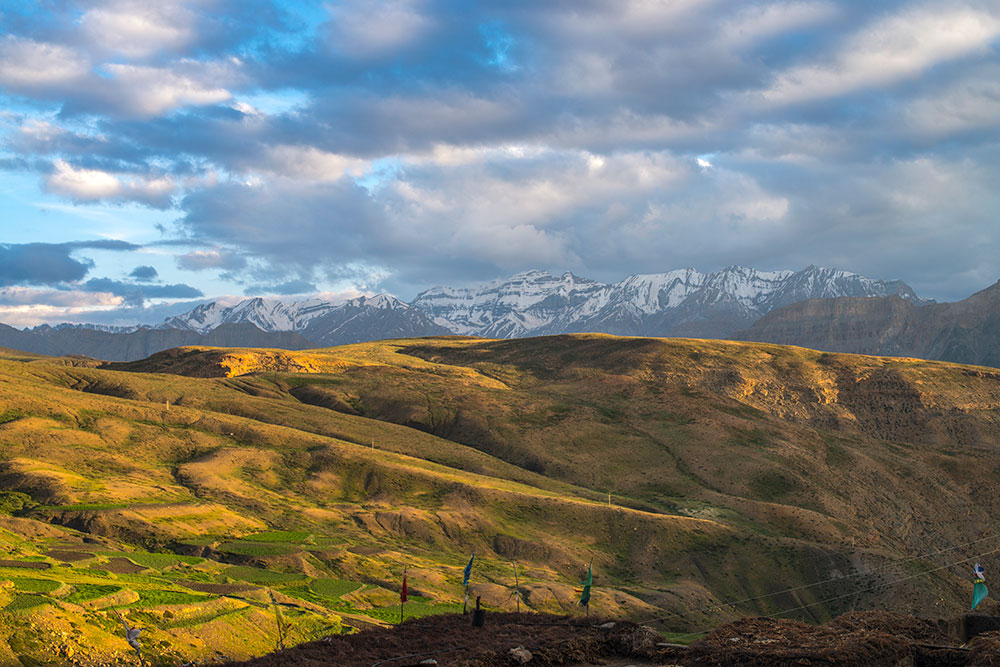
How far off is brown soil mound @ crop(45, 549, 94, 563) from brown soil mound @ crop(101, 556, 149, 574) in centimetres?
153

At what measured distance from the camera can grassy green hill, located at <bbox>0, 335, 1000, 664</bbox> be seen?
45000mm

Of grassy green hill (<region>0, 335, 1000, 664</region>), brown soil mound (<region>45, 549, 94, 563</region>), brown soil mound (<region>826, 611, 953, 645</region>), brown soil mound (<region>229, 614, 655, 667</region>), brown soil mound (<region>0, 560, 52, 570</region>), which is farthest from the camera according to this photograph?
brown soil mound (<region>45, 549, 94, 563</region>)

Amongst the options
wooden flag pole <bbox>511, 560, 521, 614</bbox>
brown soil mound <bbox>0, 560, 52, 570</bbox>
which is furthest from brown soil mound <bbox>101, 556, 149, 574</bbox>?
wooden flag pole <bbox>511, 560, 521, 614</bbox>

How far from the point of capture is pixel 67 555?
4872 centimetres

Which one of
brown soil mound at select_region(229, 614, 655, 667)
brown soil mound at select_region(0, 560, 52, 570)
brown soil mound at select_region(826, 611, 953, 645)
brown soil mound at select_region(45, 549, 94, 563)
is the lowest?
brown soil mound at select_region(229, 614, 655, 667)

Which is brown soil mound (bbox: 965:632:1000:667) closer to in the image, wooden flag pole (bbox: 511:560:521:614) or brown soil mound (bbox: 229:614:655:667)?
brown soil mound (bbox: 229:614:655:667)

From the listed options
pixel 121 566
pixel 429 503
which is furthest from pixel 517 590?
pixel 429 503

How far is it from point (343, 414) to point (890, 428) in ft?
412

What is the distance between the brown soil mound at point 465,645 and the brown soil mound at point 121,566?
16.0 meters

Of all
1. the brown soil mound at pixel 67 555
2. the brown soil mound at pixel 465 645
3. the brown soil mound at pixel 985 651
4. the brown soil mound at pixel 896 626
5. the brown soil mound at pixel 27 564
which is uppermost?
the brown soil mound at pixel 985 651

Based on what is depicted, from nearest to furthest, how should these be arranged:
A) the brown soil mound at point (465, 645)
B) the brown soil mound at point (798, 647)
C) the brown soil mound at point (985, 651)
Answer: the brown soil mound at point (985, 651)
the brown soil mound at point (798, 647)
the brown soil mound at point (465, 645)

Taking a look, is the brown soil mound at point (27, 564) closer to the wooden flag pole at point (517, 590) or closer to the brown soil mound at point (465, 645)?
the brown soil mound at point (465, 645)

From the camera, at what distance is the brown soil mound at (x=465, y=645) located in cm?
3269

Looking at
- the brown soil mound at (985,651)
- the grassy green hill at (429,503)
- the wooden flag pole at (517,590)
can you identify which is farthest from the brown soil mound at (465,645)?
the wooden flag pole at (517,590)
